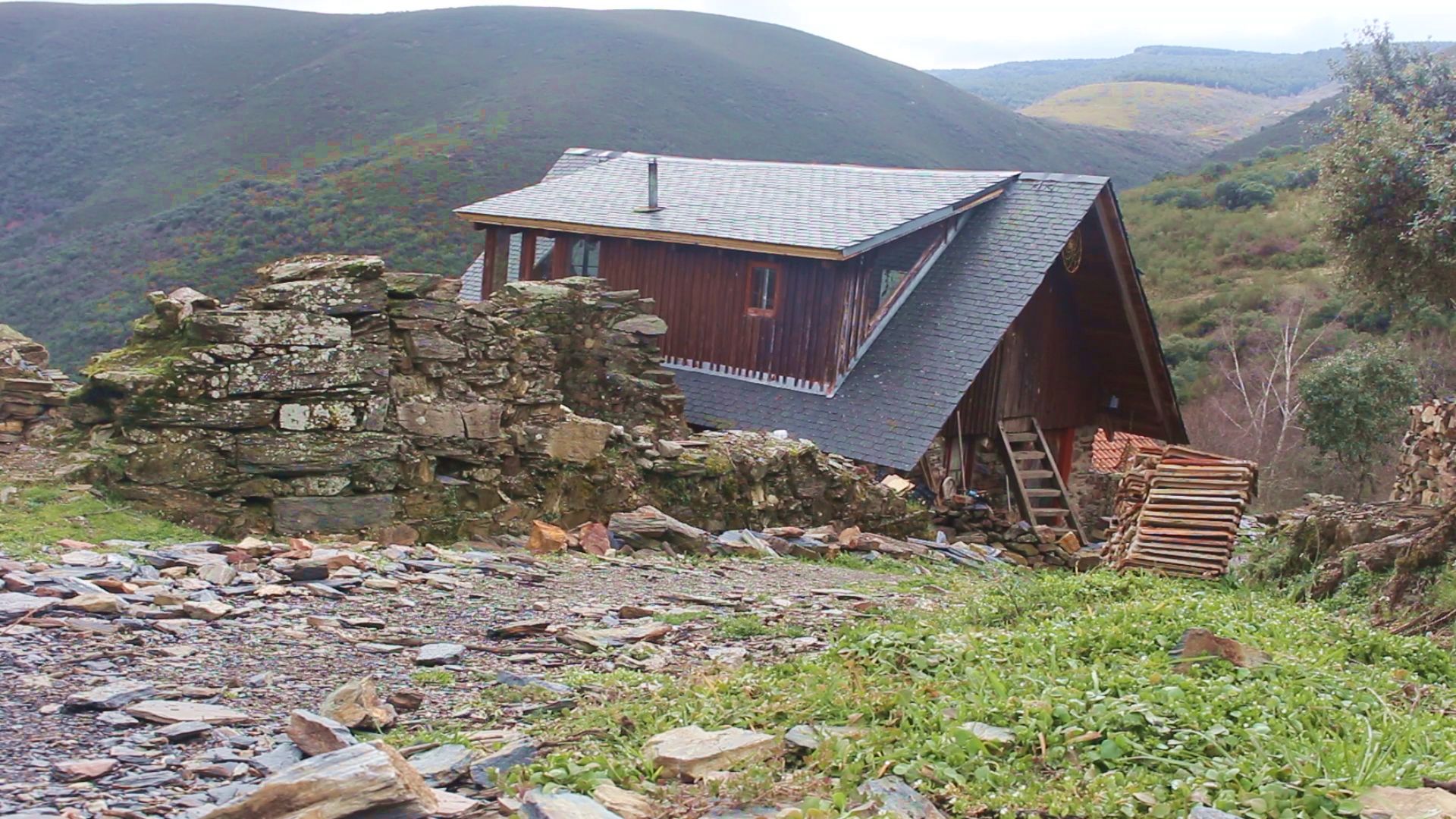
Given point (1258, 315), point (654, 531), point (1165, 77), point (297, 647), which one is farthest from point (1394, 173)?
point (1165, 77)

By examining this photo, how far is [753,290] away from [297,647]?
48.9 ft

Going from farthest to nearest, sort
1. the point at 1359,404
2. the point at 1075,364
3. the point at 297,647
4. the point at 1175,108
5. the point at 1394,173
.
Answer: the point at 1175,108 → the point at 1359,404 → the point at 1075,364 → the point at 1394,173 → the point at 297,647

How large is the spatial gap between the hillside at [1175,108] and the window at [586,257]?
93804 millimetres

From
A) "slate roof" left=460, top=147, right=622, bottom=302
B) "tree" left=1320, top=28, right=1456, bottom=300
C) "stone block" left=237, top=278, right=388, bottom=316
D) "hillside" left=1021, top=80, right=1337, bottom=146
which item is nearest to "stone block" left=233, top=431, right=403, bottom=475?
"stone block" left=237, top=278, right=388, bottom=316

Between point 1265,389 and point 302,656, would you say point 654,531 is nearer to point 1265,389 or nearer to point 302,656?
point 302,656

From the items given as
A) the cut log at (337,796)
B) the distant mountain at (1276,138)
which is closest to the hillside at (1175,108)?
the distant mountain at (1276,138)

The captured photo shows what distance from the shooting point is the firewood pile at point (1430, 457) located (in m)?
13.2

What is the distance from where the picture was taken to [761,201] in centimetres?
2197

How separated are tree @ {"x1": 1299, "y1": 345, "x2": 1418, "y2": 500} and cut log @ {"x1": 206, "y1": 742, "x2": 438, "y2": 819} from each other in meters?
27.9

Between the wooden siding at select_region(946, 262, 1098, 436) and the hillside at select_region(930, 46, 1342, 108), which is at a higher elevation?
the hillside at select_region(930, 46, 1342, 108)

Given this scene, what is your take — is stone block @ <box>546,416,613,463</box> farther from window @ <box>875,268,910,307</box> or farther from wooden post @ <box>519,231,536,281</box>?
wooden post @ <box>519,231,536,281</box>

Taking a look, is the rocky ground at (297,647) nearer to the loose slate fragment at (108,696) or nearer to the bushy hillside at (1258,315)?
the loose slate fragment at (108,696)

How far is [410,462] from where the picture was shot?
426 inches

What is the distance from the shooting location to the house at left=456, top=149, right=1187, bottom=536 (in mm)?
19031
